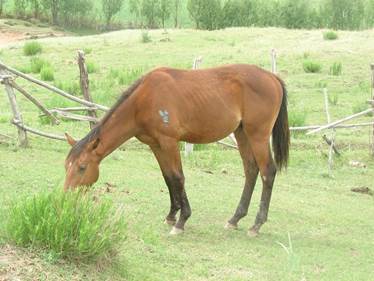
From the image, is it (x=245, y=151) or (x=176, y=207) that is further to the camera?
(x=245, y=151)

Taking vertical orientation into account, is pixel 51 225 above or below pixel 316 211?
above

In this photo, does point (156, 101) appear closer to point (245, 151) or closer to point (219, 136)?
point (219, 136)

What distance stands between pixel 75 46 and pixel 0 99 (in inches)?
354

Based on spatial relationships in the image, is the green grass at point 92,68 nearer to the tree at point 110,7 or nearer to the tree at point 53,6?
the tree at point 53,6

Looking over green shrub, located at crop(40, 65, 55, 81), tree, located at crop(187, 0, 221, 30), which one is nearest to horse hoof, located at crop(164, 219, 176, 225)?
green shrub, located at crop(40, 65, 55, 81)

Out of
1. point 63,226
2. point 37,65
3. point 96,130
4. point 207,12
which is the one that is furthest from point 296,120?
point 207,12

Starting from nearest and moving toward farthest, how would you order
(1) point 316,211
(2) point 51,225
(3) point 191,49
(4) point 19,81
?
(2) point 51,225 → (1) point 316,211 → (4) point 19,81 → (3) point 191,49

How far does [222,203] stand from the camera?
8625mm

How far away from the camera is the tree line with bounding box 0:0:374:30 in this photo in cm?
4103

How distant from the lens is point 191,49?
23312 mm

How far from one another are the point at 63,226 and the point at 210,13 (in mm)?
36592

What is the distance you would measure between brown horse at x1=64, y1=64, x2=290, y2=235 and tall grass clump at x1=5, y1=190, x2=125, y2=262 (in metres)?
1.57

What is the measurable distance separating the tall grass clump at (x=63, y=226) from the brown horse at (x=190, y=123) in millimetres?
1568

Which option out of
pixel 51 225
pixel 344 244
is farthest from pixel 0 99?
pixel 51 225
